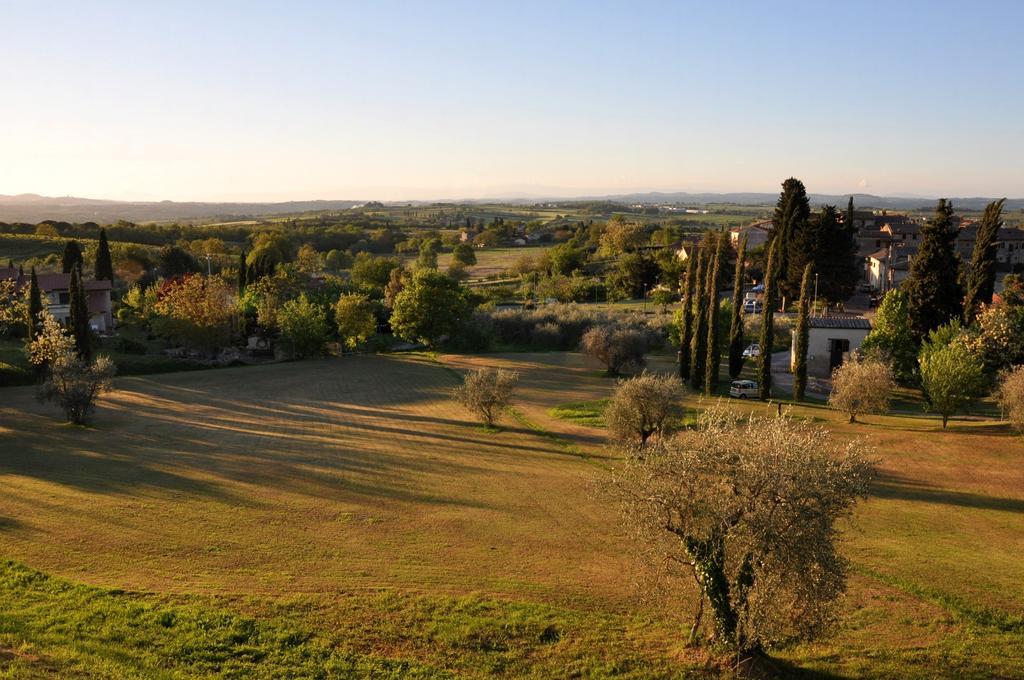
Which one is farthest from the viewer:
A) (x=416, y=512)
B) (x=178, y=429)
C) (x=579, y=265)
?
(x=579, y=265)

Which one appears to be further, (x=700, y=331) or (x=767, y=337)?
(x=700, y=331)

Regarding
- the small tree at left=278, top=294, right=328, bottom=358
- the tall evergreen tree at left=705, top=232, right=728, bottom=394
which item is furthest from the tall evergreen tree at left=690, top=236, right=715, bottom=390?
the small tree at left=278, top=294, right=328, bottom=358

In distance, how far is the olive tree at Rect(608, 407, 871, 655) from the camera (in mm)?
12664

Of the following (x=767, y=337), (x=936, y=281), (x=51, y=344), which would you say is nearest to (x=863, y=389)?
(x=767, y=337)

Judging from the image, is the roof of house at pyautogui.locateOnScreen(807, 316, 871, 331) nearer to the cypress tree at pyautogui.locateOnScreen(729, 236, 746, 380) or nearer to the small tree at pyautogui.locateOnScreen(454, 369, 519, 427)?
the cypress tree at pyautogui.locateOnScreen(729, 236, 746, 380)

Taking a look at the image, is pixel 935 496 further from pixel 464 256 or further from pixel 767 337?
pixel 464 256

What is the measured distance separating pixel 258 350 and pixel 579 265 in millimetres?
65540

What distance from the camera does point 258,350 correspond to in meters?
61.5

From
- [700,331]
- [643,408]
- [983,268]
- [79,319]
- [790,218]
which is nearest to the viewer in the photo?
[643,408]

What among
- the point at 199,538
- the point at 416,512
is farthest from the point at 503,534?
the point at 199,538

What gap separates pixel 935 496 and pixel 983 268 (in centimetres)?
2952

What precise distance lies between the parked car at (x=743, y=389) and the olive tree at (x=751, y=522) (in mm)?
30092

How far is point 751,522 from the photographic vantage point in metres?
12.7

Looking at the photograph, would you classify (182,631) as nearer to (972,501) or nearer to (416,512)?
(416,512)
